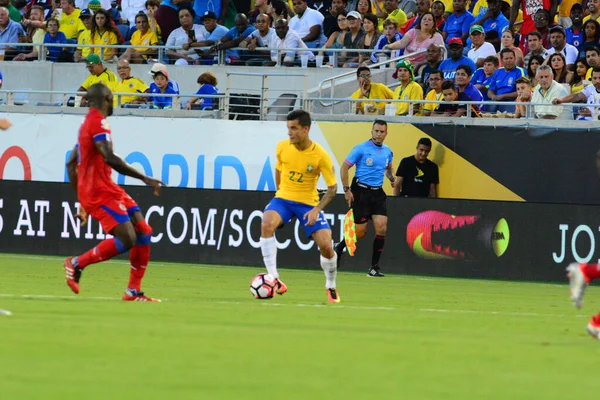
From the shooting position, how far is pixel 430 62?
78.3ft

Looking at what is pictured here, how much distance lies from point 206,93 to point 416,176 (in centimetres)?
514

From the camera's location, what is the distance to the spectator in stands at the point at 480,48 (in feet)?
78.8

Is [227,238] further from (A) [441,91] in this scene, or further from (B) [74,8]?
(B) [74,8]

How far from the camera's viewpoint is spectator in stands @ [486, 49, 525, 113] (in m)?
22.5

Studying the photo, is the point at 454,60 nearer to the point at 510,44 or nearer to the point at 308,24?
the point at 510,44

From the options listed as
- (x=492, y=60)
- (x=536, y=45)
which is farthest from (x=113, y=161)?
(x=536, y=45)

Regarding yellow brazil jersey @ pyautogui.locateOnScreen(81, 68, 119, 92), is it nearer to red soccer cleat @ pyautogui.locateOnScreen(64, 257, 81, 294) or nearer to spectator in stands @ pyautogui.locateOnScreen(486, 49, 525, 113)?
spectator in stands @ pyautogui.locateOnScreen(486, 49, 525, 113)

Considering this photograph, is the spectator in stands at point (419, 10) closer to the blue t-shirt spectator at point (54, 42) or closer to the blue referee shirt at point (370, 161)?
A: the blue referee shirt at point (370, 161)

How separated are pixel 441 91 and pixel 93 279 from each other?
29.2 ft

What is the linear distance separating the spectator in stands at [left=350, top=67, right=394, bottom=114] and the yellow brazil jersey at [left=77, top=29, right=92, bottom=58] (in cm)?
758

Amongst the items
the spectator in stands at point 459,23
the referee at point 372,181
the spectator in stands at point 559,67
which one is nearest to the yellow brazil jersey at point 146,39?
the spectator in stands at point 459,23

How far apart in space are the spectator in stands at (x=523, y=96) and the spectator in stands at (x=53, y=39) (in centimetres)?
1154

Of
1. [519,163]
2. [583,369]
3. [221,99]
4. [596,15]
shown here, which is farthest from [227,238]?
[583,369]

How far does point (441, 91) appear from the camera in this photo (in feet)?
75.6
